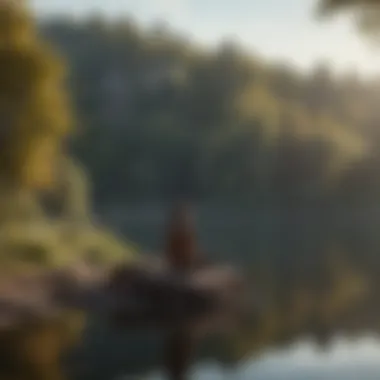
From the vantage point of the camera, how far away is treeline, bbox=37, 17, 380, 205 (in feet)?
9.24

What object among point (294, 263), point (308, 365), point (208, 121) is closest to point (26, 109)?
point (208, 121)

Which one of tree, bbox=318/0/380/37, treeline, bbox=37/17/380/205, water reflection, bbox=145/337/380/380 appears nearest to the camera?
water reflection, bbox=145/337/380/380

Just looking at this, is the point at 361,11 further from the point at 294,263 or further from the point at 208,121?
the point at 294,263

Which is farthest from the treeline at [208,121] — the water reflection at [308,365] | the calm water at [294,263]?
the water reflection at [308,365]

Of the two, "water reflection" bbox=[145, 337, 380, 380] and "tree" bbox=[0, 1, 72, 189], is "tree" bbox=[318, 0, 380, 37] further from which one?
"water reflection" bbox=[145, 337, 380, 380]

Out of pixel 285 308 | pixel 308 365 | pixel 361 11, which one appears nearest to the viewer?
pixel 308 365

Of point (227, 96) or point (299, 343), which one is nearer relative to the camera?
point (299, 343)

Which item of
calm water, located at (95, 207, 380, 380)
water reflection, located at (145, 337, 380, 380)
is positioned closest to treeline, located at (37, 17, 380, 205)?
calm water, located at (95, 207, 380, 380)

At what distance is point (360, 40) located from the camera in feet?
9.33

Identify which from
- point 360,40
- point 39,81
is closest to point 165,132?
point 39,81

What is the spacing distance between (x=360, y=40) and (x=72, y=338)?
4.10 feet

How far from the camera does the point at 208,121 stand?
9.38 feet

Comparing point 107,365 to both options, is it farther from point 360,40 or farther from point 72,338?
point 360,40

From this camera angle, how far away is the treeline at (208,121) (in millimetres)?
2816
